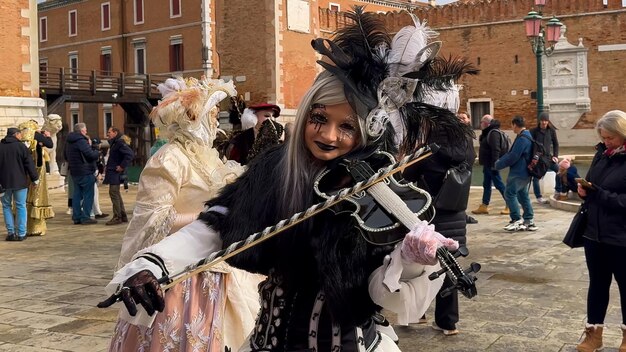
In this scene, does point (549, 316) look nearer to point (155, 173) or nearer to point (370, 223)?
point (155, 173)

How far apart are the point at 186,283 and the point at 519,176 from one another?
20.0 ft

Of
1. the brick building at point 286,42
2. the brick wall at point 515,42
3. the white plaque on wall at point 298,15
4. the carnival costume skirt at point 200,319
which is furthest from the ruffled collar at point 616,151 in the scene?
the brick wall at point 515,42

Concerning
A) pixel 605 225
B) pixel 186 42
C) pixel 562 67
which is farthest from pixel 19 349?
pixel 186 42

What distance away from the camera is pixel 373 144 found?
6.15ft

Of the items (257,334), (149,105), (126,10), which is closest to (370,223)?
(257,334)

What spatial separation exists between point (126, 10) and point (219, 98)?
35465 millimetres

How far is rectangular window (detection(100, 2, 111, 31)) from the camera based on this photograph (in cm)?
3788

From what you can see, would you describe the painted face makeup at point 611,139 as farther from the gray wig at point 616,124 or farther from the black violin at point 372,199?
the black violin at point 372,199

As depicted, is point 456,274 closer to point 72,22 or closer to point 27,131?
point 27,131

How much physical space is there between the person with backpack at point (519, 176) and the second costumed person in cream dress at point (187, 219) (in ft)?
16.9

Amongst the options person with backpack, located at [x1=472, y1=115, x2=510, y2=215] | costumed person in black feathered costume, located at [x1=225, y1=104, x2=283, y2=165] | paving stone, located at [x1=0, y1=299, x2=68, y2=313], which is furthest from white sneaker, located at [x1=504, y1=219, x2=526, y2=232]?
paving stone, located at [x1=0, y1=299, x2=68, y2=313]

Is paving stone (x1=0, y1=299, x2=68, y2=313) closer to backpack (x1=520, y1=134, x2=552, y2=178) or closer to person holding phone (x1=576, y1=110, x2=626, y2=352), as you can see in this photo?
person holding phone (x1=576, y1=110, x2=626, y2=352)

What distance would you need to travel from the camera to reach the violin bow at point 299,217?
5.61 feet

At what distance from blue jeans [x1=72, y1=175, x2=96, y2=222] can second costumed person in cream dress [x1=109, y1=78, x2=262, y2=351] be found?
679 cm
